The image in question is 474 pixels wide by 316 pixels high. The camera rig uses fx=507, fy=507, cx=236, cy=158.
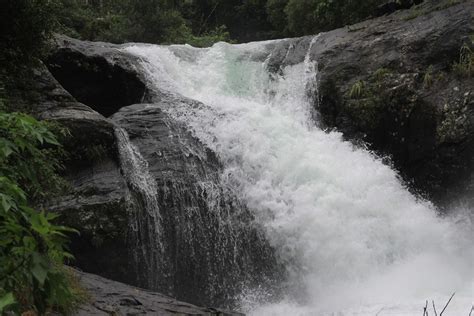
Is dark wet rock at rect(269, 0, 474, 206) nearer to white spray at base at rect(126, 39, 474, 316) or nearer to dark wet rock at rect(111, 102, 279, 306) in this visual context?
white spray at base at rect(126, 39, 474, 316)

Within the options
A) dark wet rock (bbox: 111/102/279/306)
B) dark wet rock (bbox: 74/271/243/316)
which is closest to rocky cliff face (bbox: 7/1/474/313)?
dark wet rock (bbox: 111/102/279/306)

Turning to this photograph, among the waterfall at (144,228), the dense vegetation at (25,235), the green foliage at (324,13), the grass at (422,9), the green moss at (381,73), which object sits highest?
the green foliage at (324,13)

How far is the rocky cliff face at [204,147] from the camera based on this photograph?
8.20 metres

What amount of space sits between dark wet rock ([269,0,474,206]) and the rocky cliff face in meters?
0.02

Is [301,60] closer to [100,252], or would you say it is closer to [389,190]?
[389,190]

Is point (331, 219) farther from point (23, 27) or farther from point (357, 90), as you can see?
point (23, 27)

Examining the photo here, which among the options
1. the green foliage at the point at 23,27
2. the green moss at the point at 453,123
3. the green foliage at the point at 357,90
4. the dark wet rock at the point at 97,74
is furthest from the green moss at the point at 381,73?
the green foliage at the point at 23,27

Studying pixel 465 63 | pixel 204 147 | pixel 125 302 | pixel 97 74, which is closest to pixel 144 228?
pixel 204 147

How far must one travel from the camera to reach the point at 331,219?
28.7 feet

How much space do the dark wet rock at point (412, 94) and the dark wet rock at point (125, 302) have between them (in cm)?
607

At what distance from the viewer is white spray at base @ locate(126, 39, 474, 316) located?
7.57m

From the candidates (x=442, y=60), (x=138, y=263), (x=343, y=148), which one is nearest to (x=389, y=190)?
(x=343, y=148)

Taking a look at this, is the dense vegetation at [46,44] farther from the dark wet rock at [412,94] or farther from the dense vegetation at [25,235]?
the dark wet rock at [412,94]

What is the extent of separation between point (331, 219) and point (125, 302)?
4.20 metres
